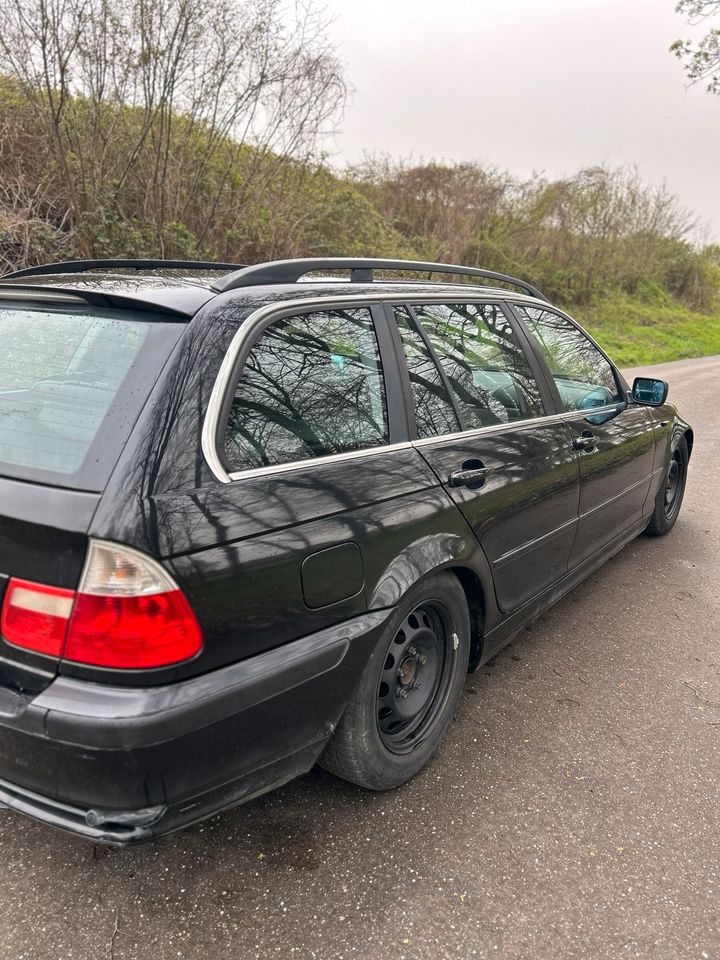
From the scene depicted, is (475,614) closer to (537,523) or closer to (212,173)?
(537,523)

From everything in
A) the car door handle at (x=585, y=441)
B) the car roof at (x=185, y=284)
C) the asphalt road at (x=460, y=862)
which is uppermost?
the car roof at (x=185, y=284)

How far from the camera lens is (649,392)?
3.90 m

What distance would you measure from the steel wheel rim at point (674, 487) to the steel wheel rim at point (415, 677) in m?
2.99

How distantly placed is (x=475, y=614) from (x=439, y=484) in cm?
64

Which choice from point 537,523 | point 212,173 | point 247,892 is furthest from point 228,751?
point 212,173

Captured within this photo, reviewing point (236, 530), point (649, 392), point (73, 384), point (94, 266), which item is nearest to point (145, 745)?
point (236, 530)

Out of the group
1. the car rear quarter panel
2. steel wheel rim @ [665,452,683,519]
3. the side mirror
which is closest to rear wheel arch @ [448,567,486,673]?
the car rear quarter panel

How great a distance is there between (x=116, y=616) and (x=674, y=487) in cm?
445

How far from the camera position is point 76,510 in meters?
1.54

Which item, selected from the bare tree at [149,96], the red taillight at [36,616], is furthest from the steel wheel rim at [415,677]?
the bare tree at [149,96]

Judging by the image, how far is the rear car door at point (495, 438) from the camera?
7.99 feet

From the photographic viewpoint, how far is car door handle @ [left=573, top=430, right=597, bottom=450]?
317 cm

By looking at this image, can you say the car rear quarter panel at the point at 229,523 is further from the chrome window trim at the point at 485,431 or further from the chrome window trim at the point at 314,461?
the chrome window trim at the point at 485,431

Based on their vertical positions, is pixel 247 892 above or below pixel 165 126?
below
